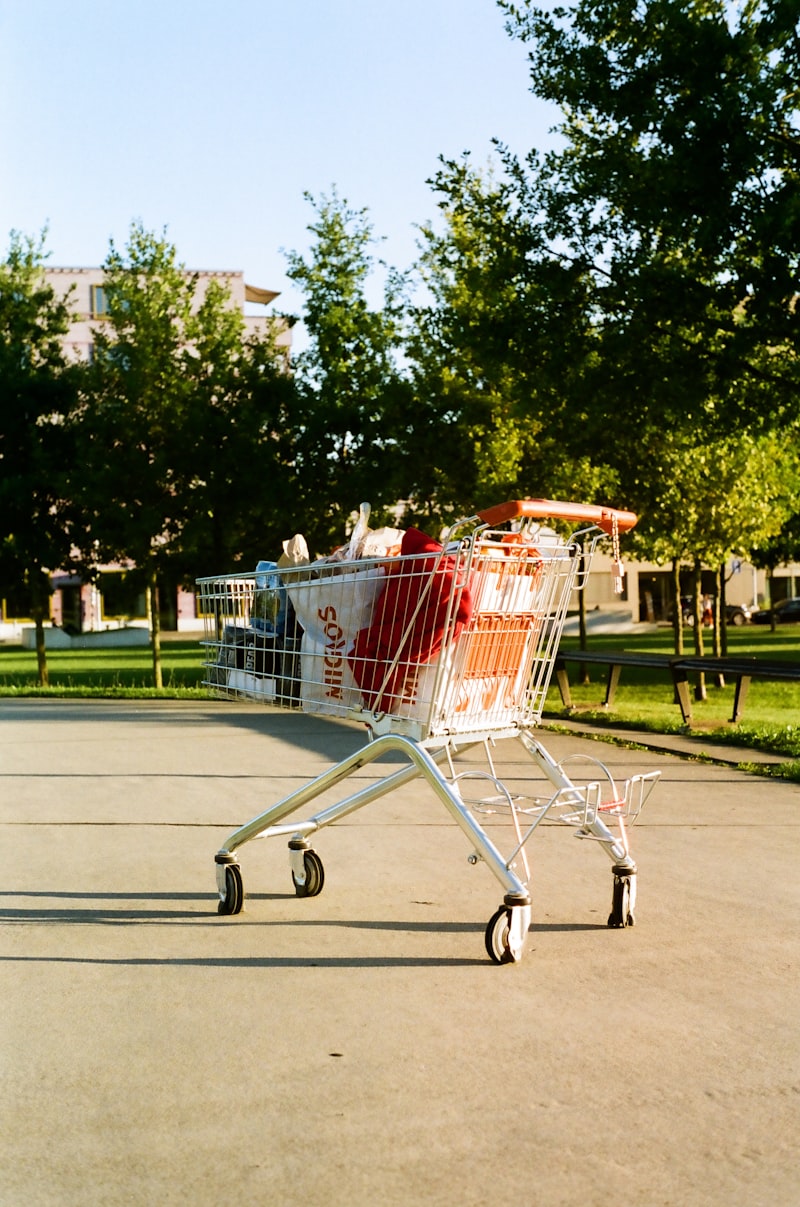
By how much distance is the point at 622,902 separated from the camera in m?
5.68

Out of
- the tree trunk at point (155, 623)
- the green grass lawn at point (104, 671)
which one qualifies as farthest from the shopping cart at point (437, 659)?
the tree trunk at point (155, 623)

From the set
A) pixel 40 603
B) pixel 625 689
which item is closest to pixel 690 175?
pixel 625 689

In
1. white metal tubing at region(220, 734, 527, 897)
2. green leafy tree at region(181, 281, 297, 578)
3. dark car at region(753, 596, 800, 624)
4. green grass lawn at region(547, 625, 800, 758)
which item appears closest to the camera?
white metal tubing at region(220, 734, 527, 897)

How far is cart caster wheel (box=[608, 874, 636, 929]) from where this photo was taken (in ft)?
18.6

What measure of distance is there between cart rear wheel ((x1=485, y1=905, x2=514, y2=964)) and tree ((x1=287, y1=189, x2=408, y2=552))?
17544mm

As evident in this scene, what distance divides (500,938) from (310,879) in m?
1.49

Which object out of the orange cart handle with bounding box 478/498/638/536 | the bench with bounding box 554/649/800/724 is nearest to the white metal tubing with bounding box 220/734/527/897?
the orange cart handle with bounding box 478/498/638/536

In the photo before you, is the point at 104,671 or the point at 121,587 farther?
the point at 104,671

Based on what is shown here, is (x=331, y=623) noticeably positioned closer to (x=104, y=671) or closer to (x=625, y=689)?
(x=625, y=689)

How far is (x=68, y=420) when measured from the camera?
2577cm

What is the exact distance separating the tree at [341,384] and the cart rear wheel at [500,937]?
691 inches

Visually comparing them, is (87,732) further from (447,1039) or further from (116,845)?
(447,1039)

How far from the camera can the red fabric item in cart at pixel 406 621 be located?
212 inches

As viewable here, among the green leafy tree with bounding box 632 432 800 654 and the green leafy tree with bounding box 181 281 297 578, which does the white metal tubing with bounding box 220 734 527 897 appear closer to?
the green leafy tree with bounding box 632 432 800 654
